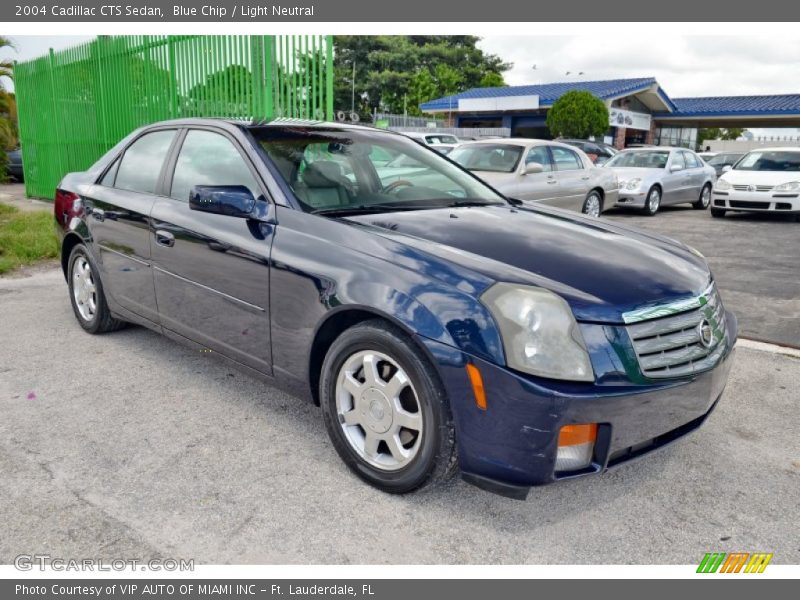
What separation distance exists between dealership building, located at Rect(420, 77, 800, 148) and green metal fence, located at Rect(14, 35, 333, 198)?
83.8 feet

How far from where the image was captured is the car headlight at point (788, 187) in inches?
472

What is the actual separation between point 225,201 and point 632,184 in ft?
37.0

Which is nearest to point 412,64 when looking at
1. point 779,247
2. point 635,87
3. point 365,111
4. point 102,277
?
point 365,111

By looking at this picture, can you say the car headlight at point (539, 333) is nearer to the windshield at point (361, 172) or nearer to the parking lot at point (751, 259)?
the windshield at point (361, 172)

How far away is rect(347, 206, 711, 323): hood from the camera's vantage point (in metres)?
2.57

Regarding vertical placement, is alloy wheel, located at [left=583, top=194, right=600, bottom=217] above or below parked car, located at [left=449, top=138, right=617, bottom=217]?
below

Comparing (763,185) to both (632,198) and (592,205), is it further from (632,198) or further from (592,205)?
(592,205)

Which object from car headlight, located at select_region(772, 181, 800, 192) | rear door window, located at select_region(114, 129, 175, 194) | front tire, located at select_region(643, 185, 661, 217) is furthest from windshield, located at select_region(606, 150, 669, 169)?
rear door window, located at select_region(114, 129, 175, 194)

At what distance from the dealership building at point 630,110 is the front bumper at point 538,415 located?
32403 millimetres

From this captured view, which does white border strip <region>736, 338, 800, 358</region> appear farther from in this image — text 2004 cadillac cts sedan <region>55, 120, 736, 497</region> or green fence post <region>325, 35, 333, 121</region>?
green fence post <region>325, 35, 333, 121</region>

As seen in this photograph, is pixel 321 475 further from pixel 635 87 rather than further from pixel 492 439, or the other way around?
pixel 635 87

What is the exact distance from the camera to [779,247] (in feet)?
30.6

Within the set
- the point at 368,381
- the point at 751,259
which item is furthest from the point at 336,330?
the point at 751,259

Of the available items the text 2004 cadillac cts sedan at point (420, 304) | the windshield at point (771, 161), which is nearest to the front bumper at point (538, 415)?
the text 2004 cadillac cts sedan at point (420, 304)
